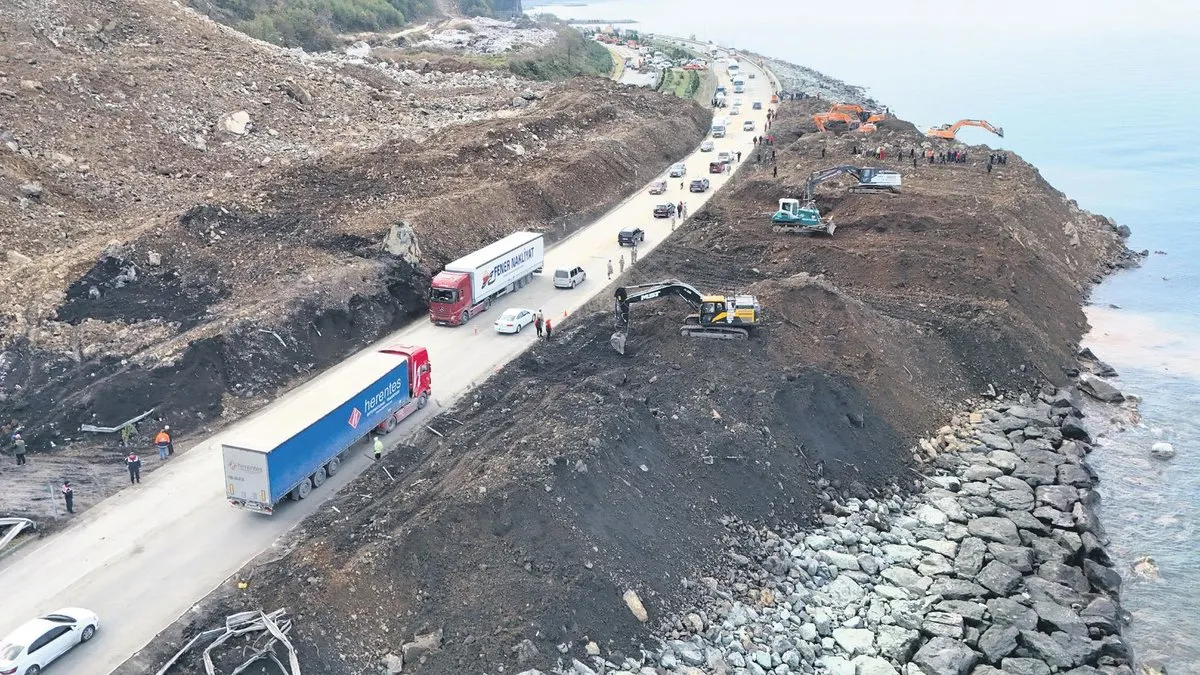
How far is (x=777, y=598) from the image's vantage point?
83.0 ft

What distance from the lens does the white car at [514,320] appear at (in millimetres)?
37781

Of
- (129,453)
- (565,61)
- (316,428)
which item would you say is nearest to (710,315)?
(316,428)

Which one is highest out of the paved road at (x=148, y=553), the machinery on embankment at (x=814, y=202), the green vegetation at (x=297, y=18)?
the green vegetation at (x=297, y=18)

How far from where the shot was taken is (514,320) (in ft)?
125

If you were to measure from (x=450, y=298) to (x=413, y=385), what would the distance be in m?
8.61

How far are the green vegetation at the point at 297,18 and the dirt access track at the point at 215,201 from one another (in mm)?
16558

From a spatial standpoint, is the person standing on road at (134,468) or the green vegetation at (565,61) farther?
the green vegetation at (565,61)

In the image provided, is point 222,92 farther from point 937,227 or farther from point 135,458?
point 937,227

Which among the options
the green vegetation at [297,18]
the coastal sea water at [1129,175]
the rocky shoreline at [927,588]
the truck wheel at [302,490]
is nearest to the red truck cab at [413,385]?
the truck wheel at [302,490]

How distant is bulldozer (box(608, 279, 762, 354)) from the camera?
115 ft

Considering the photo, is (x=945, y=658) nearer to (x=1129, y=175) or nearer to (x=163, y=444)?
(x=163, y=444)

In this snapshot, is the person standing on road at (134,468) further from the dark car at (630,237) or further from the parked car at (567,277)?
the dark car at (630,237)

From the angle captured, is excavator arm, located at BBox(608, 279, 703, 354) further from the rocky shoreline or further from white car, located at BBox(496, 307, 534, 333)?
the rocky shoreline

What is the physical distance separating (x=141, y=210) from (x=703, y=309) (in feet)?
94.1
